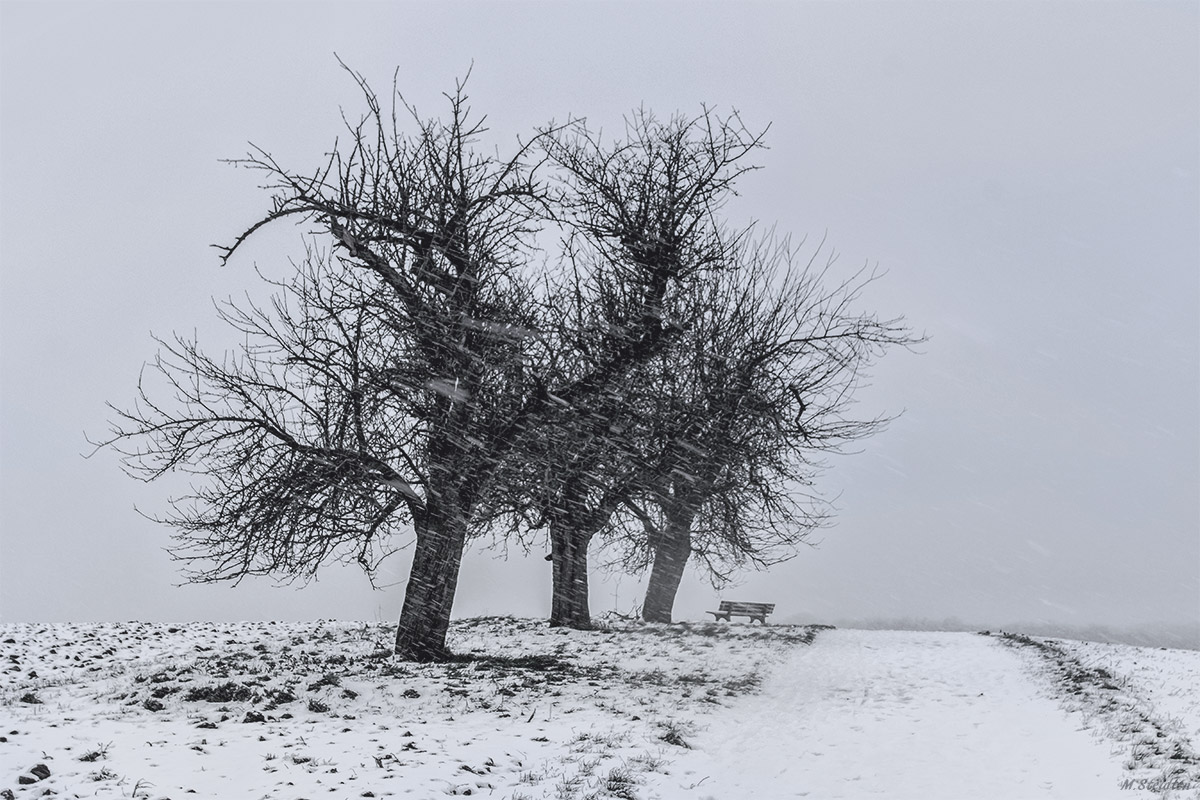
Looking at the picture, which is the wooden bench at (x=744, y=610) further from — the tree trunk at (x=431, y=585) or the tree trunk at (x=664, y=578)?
the tree trunk at (x=431, y=585)

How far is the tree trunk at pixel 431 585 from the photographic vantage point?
12.5m

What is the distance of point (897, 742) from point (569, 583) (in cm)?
988

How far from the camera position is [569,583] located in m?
18.4

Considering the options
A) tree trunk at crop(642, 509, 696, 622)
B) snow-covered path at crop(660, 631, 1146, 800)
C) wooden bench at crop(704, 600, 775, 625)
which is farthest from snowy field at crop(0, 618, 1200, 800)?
wooden bench at crop(704, 600, 775, 625)

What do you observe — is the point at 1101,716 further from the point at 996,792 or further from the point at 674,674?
the point at 674,674

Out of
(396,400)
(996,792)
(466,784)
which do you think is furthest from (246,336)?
(996,792)

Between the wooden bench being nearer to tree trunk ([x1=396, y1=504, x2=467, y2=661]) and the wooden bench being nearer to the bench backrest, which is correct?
the bench backrest

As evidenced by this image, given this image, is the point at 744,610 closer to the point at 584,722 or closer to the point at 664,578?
A: the point at 664,578

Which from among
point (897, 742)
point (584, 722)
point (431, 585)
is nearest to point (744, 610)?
point (431, 585)

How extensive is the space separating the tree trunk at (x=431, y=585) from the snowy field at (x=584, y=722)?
1.60 feet

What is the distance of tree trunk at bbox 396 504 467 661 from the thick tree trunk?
5707 millimetres

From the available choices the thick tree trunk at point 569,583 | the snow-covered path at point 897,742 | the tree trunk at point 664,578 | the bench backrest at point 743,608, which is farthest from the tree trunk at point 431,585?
the bench backrest at point 743,608

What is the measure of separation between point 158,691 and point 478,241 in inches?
287

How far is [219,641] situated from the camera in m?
16.0
